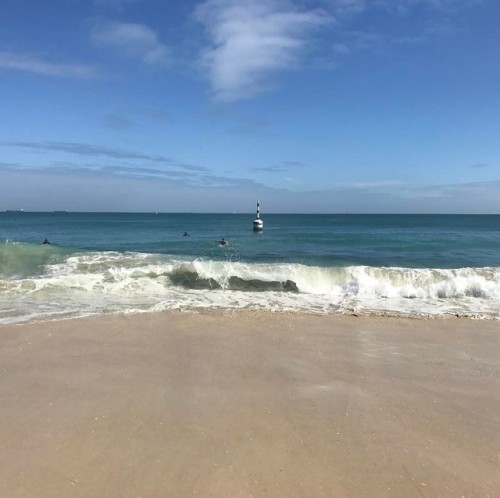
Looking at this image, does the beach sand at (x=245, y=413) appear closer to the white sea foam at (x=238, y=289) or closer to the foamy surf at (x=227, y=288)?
the foamy surf at (x=227, y=288)

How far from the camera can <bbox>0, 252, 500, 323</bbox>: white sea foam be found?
10.8 m

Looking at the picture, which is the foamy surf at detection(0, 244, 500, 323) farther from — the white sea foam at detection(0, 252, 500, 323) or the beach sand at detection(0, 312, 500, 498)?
the beach sand at detection(0, 312, 500, 498)

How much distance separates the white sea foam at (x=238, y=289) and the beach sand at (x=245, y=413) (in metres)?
2.53

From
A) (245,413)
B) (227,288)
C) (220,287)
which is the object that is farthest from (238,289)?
(245,413)

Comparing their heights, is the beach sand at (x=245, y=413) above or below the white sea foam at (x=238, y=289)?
below

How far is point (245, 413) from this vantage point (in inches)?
194

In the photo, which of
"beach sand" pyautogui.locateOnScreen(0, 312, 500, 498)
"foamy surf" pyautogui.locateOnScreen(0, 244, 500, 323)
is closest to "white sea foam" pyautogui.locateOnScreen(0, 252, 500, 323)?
"foamy surf" pyautogui.locateOnScreen(0, 244, 500, 323)

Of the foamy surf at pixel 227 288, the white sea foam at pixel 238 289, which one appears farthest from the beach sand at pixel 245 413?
the white sea foam at pixel 238 289

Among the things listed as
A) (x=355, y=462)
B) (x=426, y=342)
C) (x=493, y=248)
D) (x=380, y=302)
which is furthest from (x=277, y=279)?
(x=493, y=248)

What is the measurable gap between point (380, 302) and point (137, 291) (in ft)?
23.2

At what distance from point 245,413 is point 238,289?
894 cm

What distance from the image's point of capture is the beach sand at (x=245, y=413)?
12.3 feet

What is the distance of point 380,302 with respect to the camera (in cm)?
1188

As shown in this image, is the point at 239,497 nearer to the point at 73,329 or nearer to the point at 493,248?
the point at 73,329
